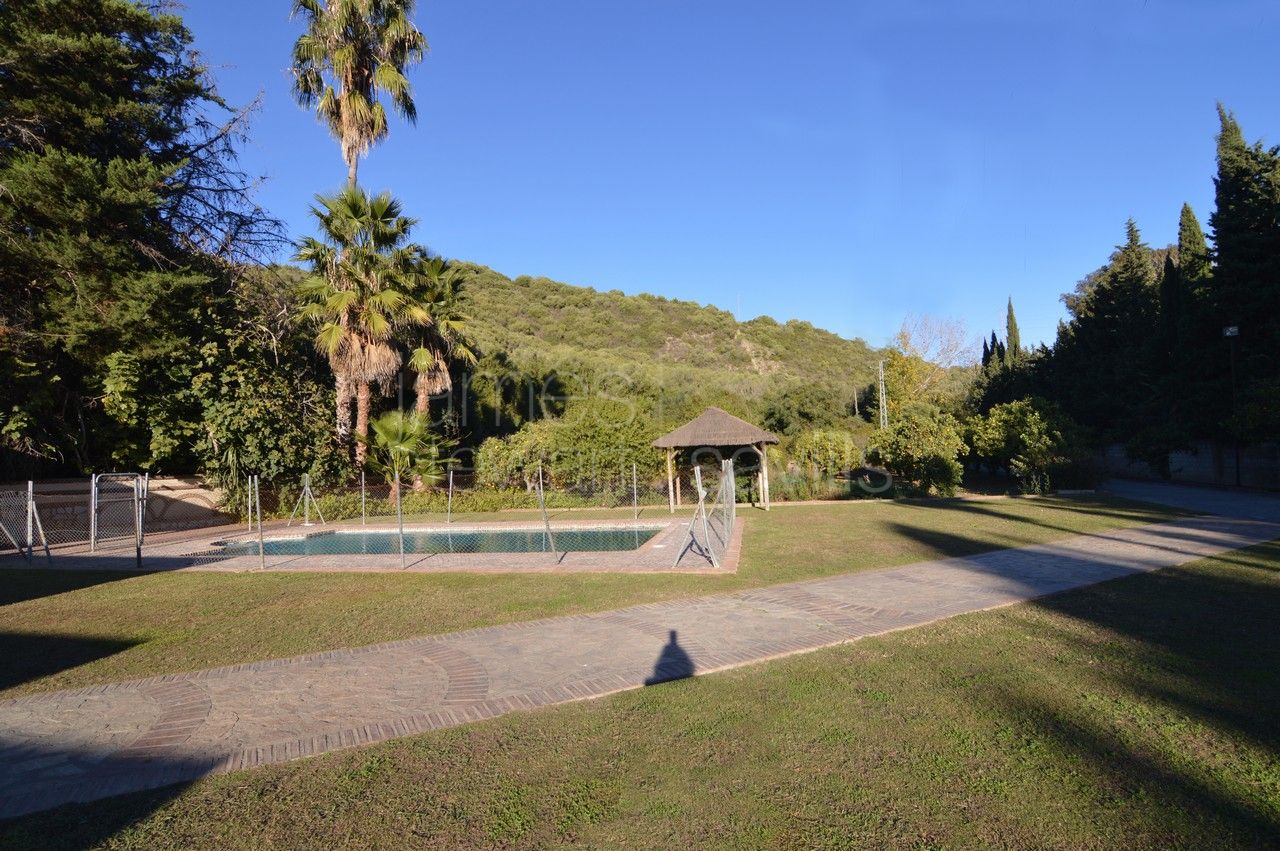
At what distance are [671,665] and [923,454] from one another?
1860 cm

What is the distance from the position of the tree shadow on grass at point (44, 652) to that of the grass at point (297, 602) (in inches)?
0.5

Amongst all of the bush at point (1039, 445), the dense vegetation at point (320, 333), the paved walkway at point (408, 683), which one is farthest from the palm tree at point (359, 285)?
the bush at point (1039, 445)

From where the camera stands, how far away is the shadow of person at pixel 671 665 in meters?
4.99

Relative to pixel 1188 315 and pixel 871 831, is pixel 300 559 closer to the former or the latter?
pixel 871 831

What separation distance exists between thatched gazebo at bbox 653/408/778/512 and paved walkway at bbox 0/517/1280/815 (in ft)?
A: 37.0

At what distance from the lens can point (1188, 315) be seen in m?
24.7

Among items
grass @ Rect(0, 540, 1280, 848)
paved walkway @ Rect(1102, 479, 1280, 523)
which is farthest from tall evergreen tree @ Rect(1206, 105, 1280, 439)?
grass @ Rect(0, 540, 1280, 848)

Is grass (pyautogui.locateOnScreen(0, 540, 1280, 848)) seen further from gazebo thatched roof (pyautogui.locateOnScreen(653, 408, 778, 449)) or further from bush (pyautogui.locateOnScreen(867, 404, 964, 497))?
bush (pyautogui.locateOnScreen(867, 404, 964, 497))

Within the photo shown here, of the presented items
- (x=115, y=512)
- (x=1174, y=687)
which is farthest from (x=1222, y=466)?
(x=115, y=512)

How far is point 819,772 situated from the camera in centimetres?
342

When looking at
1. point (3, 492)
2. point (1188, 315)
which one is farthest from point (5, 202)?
point (1188, 315)

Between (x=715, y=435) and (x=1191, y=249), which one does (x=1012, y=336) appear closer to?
(x=1191, y=249)

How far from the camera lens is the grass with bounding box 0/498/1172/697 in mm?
5984

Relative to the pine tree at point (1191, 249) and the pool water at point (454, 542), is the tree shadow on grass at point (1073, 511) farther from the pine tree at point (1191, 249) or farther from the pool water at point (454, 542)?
the pine tree at point (1191, 249)
